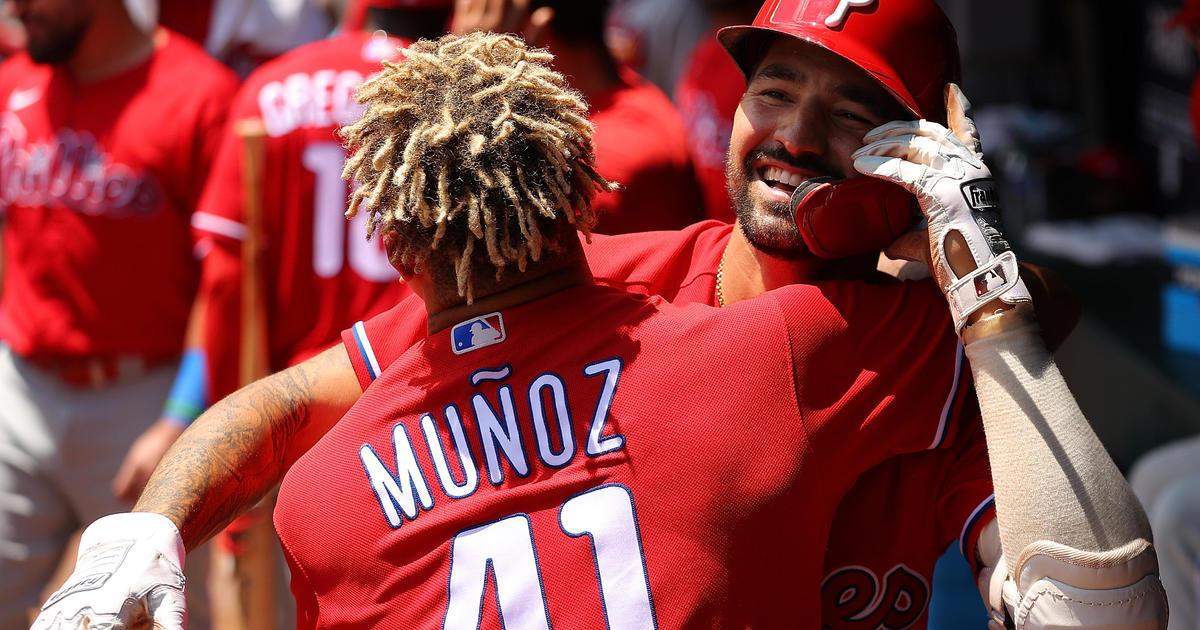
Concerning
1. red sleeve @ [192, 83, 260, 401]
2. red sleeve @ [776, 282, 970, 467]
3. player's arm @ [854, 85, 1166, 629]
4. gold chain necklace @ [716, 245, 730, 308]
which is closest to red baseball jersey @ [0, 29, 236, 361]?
red sleeve @ [192, 83, 260, 401]

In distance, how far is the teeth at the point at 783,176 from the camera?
7.01 feet

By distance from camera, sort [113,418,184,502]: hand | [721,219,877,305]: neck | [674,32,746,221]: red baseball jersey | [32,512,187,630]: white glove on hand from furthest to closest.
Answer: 1. [674,32,746,221]: red baseball jersey
2. [113,418,184,502]: hand
3. [721,219,877,305]: neck
4. [32,512,187,630]: white glove on hand

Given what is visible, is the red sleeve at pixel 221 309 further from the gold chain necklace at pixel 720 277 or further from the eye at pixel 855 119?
the eye at pixel 855 119

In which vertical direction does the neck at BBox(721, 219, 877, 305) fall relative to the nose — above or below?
below

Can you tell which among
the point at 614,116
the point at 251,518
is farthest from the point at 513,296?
the point at 251,518

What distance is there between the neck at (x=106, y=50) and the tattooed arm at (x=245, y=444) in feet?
7.19

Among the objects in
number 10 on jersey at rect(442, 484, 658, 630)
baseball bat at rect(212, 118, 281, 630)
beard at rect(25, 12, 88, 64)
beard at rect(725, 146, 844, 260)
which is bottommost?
baseball bat at rect(212, 118, 281, 630)

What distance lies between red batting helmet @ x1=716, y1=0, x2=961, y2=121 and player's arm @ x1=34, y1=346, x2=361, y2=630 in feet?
3.28

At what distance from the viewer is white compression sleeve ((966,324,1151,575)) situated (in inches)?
68.0

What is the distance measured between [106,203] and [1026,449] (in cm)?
296

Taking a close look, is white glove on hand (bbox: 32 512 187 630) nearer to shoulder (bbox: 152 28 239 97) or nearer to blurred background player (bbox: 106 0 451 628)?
blurred background player (bbox: 106 0 451 628)

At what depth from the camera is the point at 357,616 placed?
71.5 inches

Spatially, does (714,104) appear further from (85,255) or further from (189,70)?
(85,255)

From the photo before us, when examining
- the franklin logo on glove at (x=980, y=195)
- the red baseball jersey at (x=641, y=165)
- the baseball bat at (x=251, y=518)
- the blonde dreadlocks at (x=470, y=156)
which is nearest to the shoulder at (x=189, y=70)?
the baseball bat at (x=251, y=518)
